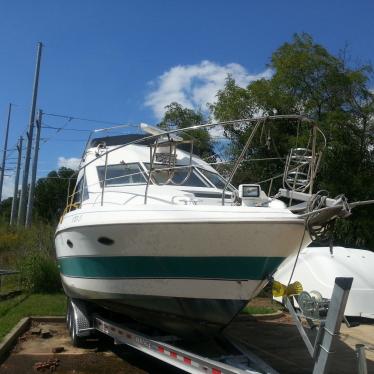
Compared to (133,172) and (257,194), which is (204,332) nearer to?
(257,194)

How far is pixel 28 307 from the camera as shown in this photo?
9.90 m

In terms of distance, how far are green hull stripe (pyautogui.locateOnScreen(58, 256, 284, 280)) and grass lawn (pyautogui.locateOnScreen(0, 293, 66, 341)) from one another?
9.95 ft

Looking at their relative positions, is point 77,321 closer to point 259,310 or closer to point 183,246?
point 183,246

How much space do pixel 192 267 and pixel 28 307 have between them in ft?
18.9

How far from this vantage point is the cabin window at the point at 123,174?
700cm

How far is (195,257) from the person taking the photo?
5129 mm

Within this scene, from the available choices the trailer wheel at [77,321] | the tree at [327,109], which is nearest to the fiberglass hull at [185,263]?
the trailer wheel at [77,321]

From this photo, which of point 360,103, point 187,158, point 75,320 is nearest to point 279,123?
point 360,103

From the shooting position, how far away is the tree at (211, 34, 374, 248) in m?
13.5

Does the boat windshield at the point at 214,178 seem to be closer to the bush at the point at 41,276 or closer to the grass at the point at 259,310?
the grass at the point at 259,310

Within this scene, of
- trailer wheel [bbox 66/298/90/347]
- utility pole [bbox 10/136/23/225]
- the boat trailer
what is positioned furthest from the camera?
utility pole [bbox 10/136/23/225]

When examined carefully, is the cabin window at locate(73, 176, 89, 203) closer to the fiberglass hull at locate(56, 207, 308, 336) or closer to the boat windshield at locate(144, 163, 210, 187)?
the boat windshield at locate(144, 163, 210, 187)

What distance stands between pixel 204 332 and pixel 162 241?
1.29 metres

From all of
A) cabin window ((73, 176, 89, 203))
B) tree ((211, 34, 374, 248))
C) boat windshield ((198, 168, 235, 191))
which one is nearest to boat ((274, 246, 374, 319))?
boat windshield ((198, 168, 235, 191))
